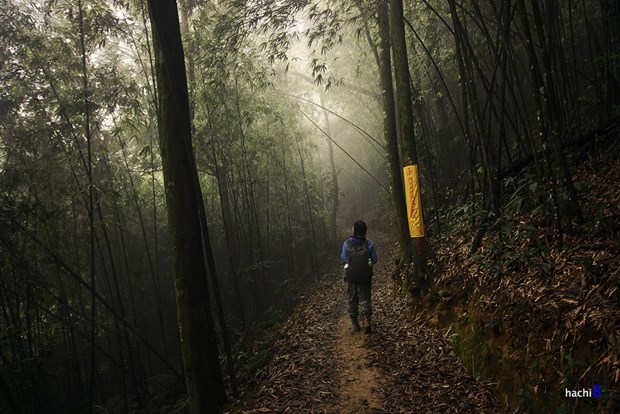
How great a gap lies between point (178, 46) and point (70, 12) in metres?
3.35

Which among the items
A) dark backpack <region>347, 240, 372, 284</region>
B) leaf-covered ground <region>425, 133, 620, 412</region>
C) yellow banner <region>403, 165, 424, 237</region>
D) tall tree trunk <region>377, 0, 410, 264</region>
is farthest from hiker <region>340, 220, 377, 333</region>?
tall tree trunk <region>377, 0, 410, 264</region>

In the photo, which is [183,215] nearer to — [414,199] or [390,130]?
[414,199]

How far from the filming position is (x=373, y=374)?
357 cm

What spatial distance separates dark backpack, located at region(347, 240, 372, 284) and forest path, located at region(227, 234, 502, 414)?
0.78 metres

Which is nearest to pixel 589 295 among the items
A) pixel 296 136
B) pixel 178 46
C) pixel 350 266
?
pixel 350 266

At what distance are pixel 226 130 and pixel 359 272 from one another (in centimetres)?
613

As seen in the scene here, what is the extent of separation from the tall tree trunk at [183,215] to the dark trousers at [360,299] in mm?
2259

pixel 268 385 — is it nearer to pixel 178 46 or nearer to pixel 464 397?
pixel 464 397

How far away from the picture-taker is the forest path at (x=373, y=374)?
2.96 metres

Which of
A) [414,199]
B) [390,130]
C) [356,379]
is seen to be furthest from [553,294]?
[390,130]

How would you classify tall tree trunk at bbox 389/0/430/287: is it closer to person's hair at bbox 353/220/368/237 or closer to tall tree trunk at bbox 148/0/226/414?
person's hair at bbox 353/220/368/237

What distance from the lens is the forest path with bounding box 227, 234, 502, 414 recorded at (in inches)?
117

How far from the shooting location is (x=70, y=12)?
523 centimetres

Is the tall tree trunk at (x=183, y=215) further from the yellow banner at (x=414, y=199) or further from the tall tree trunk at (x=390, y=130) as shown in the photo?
the tall tree trunk at (x=390, y=130)
